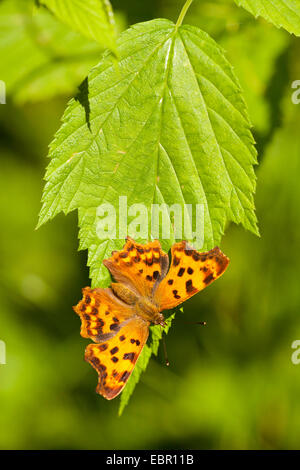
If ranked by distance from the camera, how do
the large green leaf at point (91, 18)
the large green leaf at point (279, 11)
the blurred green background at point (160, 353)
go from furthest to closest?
the blurred green background at point (160, 353), the large green leaf at point (279, 11), the large green leaf at point (91, 18)

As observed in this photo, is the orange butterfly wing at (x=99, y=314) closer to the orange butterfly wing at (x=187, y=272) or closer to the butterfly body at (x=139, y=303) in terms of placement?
the butterfly body at (x=139, y=303)

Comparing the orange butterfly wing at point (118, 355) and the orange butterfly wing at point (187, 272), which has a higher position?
the orange butterfly wing at point (187, 272)

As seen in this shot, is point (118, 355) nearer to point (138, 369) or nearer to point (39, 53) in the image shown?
point (138, 369)

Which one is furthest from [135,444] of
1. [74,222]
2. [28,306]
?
[74,222]

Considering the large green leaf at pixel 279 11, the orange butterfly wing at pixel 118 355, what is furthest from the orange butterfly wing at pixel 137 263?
the large green leaf at pixel 279 11

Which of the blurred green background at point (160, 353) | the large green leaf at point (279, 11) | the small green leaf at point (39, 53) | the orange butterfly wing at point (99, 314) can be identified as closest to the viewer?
the large green leaf at point (279, 11)

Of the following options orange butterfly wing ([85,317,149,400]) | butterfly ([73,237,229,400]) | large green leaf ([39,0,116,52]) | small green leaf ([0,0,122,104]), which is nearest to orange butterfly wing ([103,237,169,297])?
butterfly ([73,237,229,400])

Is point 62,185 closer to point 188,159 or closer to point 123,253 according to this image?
point 123,253
